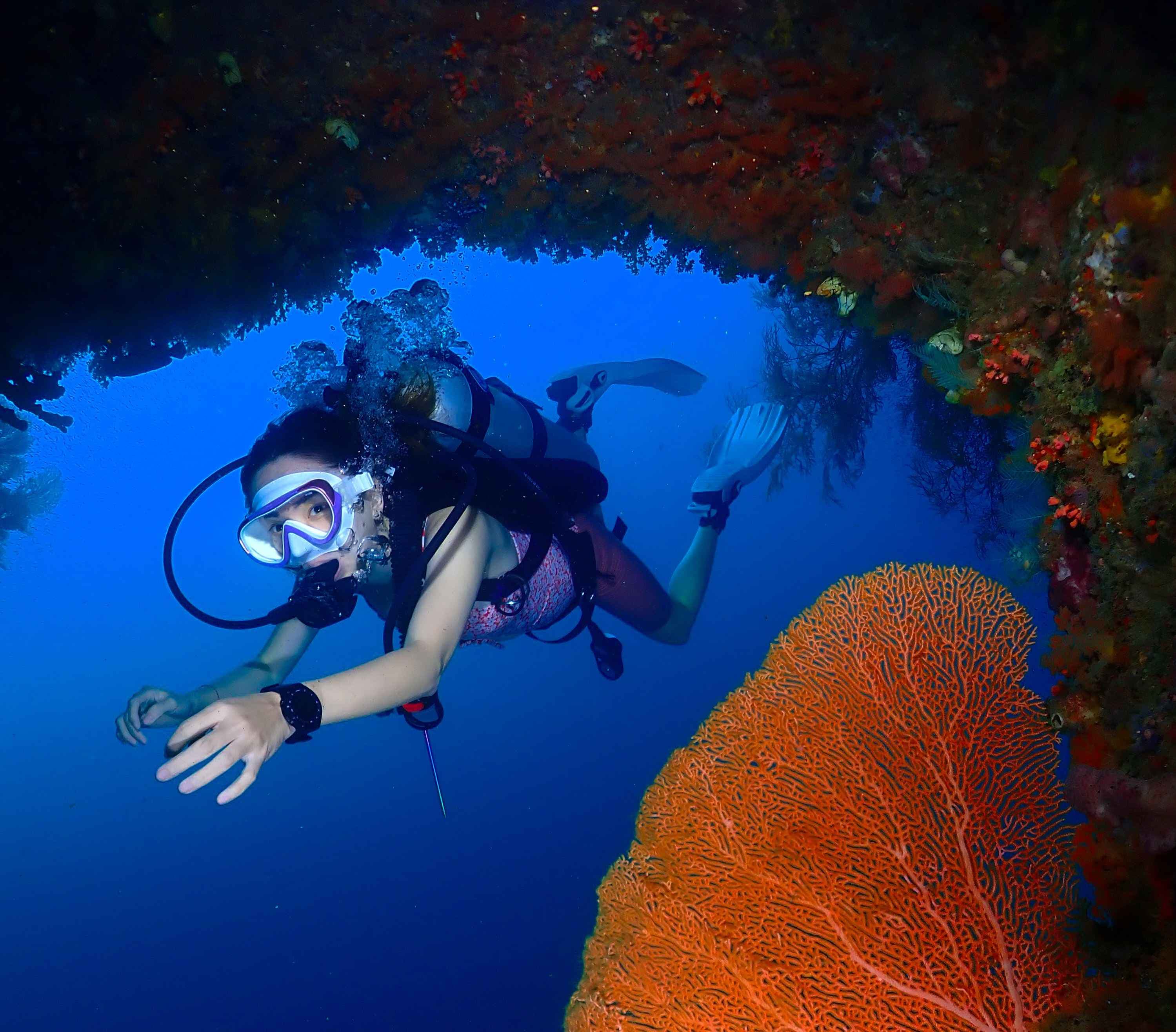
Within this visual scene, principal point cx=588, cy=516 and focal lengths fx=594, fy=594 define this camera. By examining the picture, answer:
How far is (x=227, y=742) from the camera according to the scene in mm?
1968

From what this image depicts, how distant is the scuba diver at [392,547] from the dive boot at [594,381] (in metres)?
1.96

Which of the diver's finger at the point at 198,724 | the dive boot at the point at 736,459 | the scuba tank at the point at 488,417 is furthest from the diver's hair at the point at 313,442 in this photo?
the dive boot at the point at 736,459

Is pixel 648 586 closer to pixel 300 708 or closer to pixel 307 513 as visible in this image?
pixel 307 513

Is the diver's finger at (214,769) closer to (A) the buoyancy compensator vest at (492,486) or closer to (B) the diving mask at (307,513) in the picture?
(A) the buoyancy compensator vest at (492,486)

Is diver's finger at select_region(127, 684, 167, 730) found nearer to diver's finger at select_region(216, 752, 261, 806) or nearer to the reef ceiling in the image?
diver's finger at select_region(216, 752, 261, 806)

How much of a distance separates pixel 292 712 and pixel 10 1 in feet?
16.7

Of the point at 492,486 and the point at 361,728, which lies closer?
the point at 492,486

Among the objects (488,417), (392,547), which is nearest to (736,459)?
(488,417)

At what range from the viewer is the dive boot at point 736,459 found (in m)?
7.59

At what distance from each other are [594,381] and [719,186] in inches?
150

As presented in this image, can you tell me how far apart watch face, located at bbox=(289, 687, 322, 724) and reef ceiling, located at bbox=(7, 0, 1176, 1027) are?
9.55 feet

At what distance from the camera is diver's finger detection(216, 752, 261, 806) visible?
1.87 m

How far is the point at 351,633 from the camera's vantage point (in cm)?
6228

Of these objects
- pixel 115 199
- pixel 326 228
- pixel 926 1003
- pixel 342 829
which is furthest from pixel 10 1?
pixel 342 829
